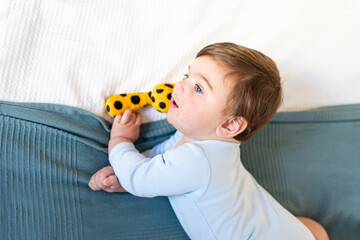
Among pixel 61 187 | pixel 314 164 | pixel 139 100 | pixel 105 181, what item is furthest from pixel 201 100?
pixel 314 164

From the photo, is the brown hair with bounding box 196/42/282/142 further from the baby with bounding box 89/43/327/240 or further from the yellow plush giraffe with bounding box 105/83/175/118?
the yellow plush giraffe with bounding box 105/83/175/118

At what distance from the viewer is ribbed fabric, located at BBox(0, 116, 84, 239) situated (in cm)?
82

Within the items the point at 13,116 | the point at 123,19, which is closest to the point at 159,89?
the point at 123,19

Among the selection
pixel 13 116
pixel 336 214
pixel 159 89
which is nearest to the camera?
pixel 13 116

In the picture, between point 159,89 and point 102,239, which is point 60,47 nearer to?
point 159,89

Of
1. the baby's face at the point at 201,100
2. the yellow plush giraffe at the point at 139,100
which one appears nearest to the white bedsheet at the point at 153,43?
the yellow plush giraffe at the point at 139,100

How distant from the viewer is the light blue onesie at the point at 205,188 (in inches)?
34.9

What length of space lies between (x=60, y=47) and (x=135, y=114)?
1.00 feet

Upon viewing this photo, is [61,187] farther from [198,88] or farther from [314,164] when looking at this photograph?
[314,164]

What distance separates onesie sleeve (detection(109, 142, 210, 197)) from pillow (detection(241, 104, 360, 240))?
0.35 m

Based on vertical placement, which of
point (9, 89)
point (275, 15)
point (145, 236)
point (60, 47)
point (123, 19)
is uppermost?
point (275, 15)

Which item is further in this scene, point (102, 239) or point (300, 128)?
point (300, 128)

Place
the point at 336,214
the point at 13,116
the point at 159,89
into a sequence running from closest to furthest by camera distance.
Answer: the point at 13,116 < the point at 159,89 < the point at 336,214

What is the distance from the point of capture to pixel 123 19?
1.06m
